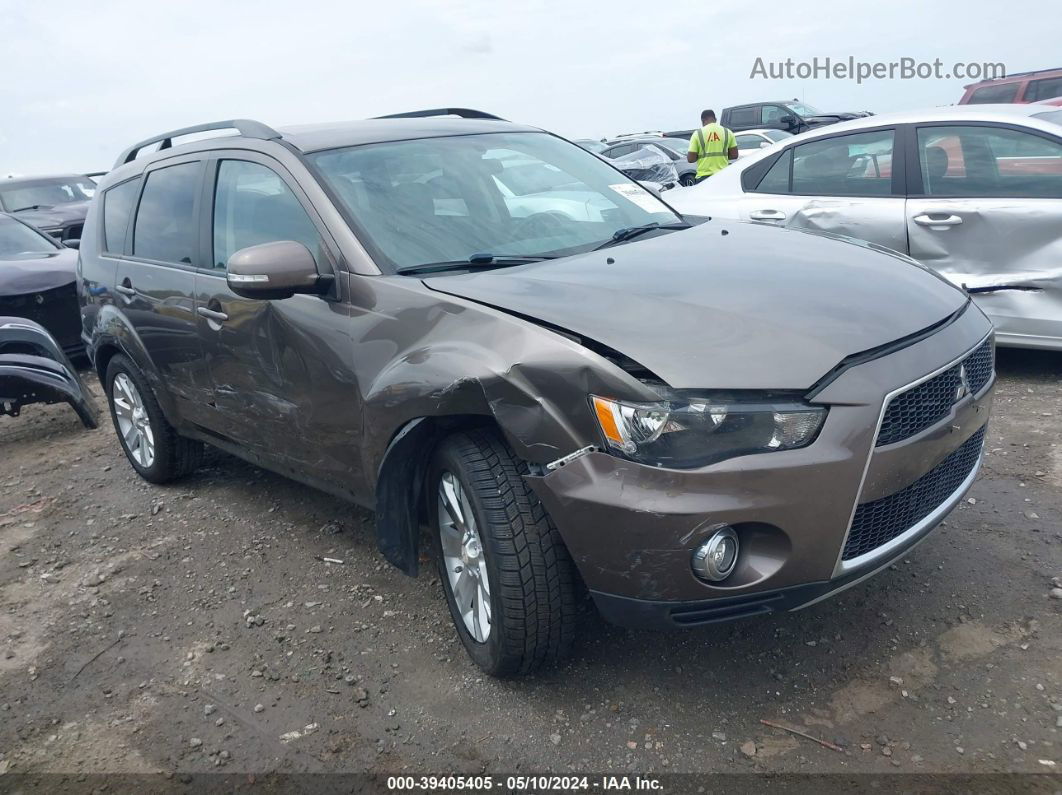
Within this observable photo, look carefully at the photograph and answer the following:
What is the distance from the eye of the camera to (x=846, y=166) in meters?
5.86

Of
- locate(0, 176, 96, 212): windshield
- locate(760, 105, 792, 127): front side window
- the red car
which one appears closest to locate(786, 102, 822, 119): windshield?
locate(760, 105, 792, 127): front side window

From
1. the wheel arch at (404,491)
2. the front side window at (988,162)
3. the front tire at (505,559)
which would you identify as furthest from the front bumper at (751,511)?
the front side window at (988,162)

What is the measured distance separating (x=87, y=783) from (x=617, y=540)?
1703 millimetres

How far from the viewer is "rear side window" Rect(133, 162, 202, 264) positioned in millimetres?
4164

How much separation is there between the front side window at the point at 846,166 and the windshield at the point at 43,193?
35.7 feet

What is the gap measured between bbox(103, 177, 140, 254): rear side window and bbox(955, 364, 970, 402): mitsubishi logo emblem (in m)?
3.94

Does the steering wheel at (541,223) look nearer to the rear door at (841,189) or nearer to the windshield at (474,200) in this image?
the windshield at (474,200)

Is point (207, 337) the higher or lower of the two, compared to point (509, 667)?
higher

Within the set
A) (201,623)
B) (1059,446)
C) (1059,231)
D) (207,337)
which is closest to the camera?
(201,623)

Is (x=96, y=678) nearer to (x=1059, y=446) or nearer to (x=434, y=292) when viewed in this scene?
(x=434, y=292)

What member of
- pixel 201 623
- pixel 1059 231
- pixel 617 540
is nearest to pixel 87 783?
pixel 201 623

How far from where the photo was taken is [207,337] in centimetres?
396

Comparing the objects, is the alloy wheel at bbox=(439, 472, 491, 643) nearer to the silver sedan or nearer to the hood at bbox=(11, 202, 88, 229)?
the silver sedan

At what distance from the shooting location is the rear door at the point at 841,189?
5.54m
